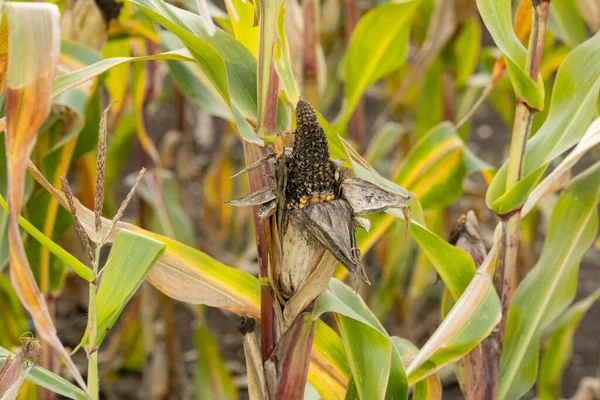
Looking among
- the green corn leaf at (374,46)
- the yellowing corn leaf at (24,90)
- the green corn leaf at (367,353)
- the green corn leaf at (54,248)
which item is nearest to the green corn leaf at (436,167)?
the green corn leaf at (374,46)

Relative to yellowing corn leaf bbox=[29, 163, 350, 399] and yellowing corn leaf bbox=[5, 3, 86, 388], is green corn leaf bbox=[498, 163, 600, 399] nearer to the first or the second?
yellowing corn leaf bbox=[29, 163, 350, 399]

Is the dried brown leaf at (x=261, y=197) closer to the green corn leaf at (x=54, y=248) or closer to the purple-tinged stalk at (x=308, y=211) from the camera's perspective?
the purple-tinged stalk at (x=308, y=211)

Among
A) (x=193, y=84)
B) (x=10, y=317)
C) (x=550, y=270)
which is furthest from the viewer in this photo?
(x=10, y=317)

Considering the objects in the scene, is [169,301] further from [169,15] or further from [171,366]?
[169,15]

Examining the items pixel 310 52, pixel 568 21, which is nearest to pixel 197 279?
pixel 310 52

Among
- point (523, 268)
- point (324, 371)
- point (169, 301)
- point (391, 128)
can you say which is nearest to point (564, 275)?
point (324, 371)

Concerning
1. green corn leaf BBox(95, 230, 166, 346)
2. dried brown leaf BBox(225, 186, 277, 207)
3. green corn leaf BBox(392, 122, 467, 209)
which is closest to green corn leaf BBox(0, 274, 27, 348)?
green corn leaf BBox(392, 122, 467, 209)

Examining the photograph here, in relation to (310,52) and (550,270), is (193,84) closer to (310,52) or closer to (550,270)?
(310,52)
